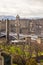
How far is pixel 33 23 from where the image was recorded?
16016 mm

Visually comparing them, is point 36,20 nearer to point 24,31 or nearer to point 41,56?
point 24,31

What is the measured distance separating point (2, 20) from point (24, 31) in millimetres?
1977

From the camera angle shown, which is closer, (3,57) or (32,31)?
(3,57)

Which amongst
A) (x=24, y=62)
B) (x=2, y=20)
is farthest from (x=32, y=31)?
(x=24, y=62)

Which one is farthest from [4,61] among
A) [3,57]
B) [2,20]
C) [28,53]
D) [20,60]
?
[2,20]

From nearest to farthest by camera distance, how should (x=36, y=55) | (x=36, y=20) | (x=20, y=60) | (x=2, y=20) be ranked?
(x=20, y=60) → (x=36, y=55) → (x=2, y=20) → (x=36, y=20)

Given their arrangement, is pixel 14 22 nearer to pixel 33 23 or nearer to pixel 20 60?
pixel 33 23

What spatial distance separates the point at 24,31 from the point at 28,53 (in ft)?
29.3

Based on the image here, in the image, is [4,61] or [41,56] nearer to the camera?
[4,61]

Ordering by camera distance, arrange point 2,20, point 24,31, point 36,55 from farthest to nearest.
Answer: point 24,31 → point 2,20 → point 36,55

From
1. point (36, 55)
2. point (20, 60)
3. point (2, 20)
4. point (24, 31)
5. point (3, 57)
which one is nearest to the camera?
point (3, 57)

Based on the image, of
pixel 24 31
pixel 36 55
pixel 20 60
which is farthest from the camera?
pixel 24 31

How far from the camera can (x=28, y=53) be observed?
6.26m

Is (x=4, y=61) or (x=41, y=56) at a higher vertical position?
(x=4, y=61)
